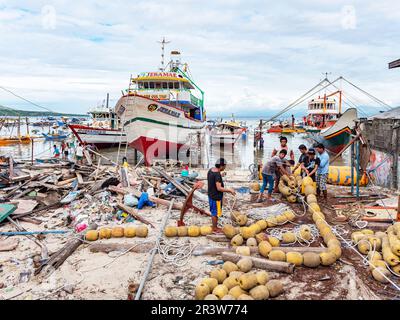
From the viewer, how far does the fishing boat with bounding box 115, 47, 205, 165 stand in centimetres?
1873

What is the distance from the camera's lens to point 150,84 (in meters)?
23.2

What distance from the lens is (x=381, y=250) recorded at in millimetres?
5809

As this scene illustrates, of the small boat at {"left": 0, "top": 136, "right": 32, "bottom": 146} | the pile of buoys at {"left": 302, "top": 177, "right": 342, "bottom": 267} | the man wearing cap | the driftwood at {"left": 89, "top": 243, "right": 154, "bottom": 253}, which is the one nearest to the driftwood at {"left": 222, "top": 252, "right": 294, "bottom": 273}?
the pile of buoys at {"left": 302, "top": 177, "right": 342, "bottom": 267}

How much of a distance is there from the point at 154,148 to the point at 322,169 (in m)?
12.8

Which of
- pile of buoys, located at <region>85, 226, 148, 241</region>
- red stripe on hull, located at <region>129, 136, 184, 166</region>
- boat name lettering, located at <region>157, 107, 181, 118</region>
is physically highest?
boat name lettering, located at <region>157, 107, 181, 118</region>

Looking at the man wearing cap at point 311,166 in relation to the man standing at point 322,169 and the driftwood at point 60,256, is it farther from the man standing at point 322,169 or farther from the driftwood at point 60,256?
the driftwood at point 60,256

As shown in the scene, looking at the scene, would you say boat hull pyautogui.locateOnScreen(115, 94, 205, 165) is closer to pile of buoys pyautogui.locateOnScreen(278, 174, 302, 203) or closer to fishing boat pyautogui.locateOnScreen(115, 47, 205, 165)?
fishing boat pyautogui.locateOnScreen(115, 47, 205, 165)

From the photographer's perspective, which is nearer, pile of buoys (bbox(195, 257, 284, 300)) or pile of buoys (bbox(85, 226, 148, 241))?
pile of buoys (bbox(195, 257, 284, 300))

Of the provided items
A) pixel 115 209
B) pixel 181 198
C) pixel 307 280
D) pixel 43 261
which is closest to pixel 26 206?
pixel 115 209

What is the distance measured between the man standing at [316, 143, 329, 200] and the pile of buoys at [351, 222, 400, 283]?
300cm

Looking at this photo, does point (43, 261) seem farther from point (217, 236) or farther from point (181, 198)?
point (181, 198)

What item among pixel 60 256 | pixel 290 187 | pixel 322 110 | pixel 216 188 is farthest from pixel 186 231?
pixel 322 110

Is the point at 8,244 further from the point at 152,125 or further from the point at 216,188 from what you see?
the point at 152,125
